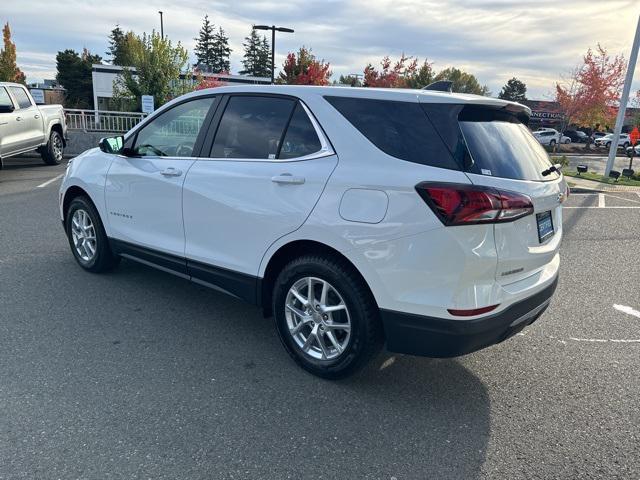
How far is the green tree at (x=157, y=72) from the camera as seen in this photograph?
21.8 m

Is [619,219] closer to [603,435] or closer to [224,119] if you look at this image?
[603,435]

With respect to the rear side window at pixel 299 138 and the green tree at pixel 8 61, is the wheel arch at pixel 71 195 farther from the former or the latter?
the green tree at pixel 8 61

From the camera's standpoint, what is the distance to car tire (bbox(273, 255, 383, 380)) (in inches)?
115

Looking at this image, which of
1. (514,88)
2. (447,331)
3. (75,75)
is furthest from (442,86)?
(514,88)

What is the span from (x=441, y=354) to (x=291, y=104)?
6.06ft

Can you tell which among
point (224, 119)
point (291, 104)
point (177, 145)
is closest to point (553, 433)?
point (291, 104)

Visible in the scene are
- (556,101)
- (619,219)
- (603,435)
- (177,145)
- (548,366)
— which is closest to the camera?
(603,435)

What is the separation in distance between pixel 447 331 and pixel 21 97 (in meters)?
11.8

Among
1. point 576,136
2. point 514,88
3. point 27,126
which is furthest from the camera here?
point 514,88

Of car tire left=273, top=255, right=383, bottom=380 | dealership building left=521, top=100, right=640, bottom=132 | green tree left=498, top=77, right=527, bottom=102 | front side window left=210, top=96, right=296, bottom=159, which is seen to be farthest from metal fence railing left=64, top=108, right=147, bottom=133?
green tree left=498, top=77, right=527, bottom=102

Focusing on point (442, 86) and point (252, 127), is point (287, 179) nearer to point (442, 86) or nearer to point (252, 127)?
point (252, 127)

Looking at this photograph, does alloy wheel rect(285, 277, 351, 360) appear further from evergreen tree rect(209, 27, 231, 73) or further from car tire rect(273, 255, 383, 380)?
Result: evergreen tree rect(209, 27, 231, 73)

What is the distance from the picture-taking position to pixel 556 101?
43125 millimetres

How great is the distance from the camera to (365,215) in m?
2.78
